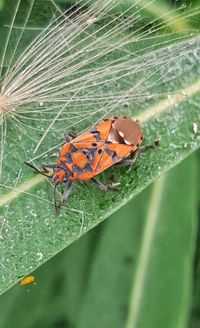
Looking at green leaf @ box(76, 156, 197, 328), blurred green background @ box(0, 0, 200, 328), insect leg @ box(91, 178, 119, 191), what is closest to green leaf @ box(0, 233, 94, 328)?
blurred green background @ box(0, 0, 200, 328)

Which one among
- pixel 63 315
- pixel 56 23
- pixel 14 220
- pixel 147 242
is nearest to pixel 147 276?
pixel 147 242

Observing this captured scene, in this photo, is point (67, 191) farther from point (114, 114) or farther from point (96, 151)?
point (114, 114)

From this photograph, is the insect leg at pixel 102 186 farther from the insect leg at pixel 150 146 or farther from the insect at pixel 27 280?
the insect at pixel 27 280

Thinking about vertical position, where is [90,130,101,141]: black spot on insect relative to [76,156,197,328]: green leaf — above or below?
above

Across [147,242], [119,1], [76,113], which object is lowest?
[147,242]

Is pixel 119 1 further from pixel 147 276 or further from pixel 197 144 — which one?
pixel 147 276

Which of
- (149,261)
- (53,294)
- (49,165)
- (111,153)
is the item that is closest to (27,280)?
(53,294)

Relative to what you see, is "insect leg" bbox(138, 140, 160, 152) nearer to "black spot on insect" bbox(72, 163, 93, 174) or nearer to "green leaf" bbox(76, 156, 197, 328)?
"black spot on insect" bbox(72, 163, 93, 174)
